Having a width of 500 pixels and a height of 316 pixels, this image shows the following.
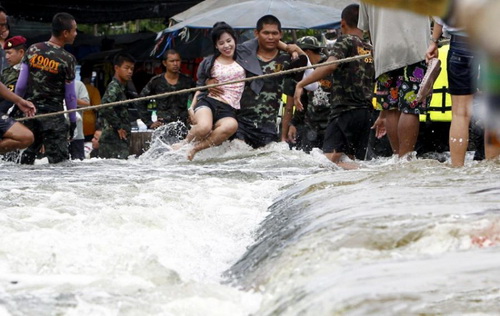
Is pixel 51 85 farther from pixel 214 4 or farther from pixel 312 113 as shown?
pixel 214 4

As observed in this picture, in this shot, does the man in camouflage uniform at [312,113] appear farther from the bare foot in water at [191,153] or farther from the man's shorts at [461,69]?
the man's shorts at [461,69]

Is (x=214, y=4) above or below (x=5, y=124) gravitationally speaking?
above

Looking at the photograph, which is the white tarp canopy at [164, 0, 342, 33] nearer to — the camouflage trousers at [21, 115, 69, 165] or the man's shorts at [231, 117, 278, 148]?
the man's shorts at [231, 117, 278, 148]

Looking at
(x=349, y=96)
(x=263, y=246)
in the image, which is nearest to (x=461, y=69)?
(x=349, y=96)

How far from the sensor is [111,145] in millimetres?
11273

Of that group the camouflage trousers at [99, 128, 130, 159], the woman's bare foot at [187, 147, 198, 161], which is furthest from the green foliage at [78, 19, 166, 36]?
the woman's bare foot at [187, 147, 198, 161]

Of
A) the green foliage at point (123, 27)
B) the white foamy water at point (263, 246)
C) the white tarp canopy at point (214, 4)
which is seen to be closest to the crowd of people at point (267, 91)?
the white foamy water at point (263, 246)

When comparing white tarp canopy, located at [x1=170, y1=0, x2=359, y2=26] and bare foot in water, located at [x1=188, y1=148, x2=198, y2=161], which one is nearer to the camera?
bare foot in water, located at [x1=188, y1=148, x2=198, y2=161]

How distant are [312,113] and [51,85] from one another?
267 centimetres

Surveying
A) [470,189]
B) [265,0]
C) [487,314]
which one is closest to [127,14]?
[265,0]

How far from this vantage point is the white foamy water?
2.59 metres

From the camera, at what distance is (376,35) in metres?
7.44

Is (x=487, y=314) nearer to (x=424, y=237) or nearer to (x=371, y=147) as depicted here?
(x=424, y=237)

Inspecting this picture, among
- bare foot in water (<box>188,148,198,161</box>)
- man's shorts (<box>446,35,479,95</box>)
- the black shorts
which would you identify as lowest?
bare foot in water (<box>188,148,198,161</box>)
